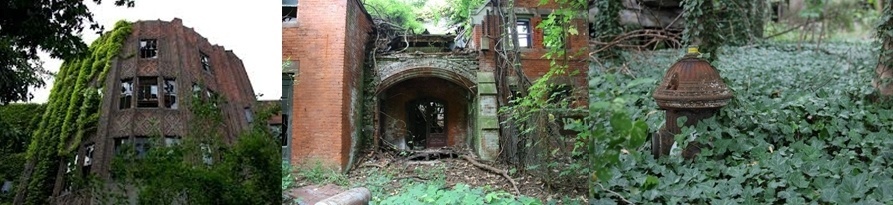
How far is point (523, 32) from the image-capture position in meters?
2.29

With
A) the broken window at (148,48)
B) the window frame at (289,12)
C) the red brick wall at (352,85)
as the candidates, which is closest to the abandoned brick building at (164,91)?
the broken window at (148,48)

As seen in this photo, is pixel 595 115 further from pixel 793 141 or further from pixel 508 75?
pixel 793 141

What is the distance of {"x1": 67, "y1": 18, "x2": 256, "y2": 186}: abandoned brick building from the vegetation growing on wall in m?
0.05

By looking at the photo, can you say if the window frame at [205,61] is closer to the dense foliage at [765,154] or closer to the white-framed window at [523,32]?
the white-framed window at [523,32]

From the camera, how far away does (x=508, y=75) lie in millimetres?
2262

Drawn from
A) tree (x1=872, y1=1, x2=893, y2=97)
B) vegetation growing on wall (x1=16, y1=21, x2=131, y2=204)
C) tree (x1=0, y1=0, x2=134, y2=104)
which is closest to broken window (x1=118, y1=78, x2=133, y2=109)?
vegetation growing on wall (x1=16, y1=21, x2=131, y2=204)

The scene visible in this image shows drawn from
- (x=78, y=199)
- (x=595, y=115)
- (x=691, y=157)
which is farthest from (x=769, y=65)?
(x=78, y=199)

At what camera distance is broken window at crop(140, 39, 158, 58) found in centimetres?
258

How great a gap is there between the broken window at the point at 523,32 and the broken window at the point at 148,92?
1.58 metres

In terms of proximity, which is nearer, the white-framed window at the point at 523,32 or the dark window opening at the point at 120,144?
the white-framed window at the point at 523,32

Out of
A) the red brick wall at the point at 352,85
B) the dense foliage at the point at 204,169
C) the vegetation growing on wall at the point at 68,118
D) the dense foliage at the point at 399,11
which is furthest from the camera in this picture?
the vegetation growing on wall at the point at 68,118

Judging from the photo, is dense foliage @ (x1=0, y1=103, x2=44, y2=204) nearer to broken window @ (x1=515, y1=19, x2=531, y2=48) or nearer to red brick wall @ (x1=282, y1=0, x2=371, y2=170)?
red brick wall @ (x1=282, y1=0, x2=371, y2=170)

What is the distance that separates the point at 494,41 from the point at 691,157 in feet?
5.24

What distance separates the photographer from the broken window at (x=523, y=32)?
229cm
